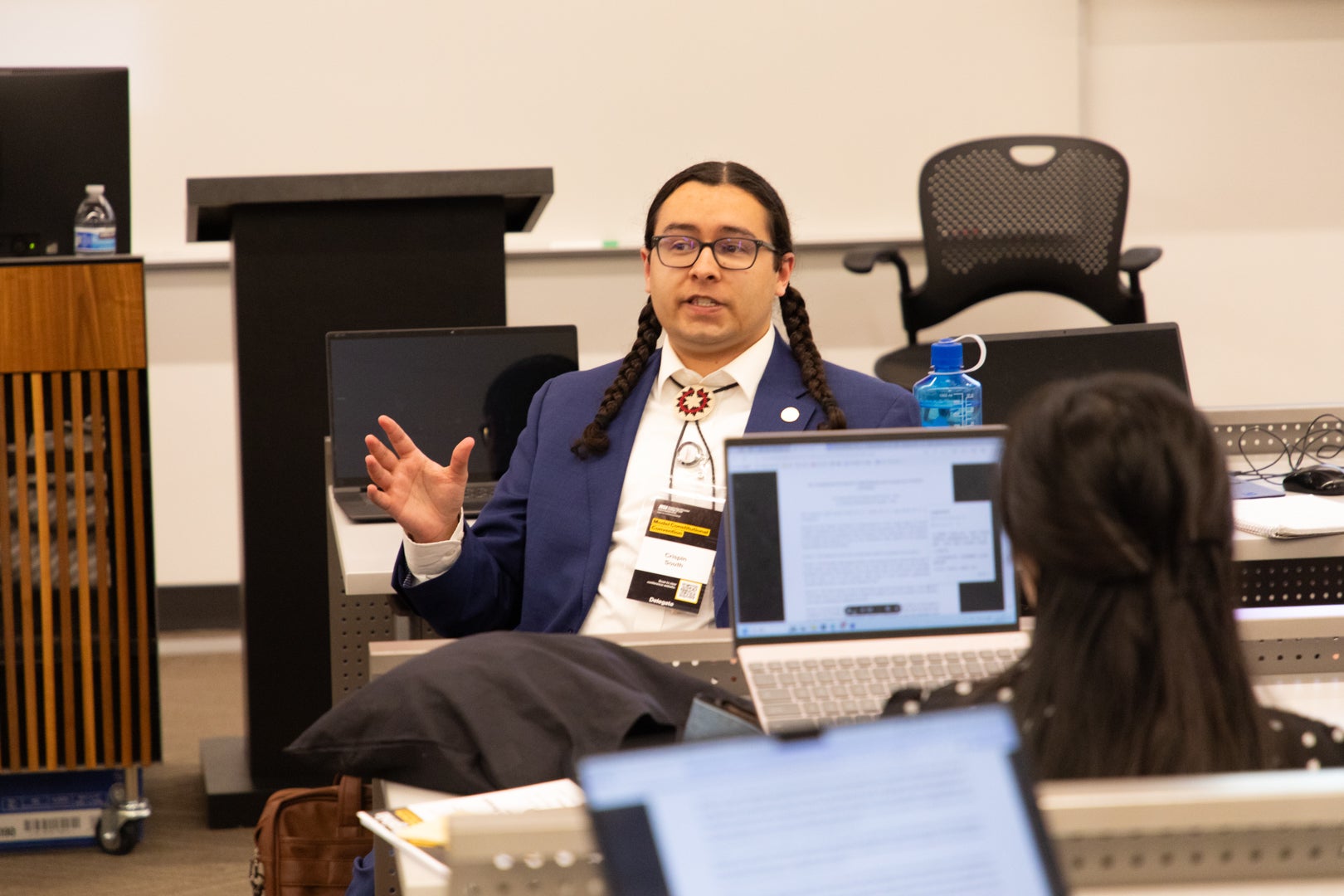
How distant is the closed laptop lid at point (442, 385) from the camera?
274 cm

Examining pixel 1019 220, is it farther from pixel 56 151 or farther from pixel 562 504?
pixel 56 151

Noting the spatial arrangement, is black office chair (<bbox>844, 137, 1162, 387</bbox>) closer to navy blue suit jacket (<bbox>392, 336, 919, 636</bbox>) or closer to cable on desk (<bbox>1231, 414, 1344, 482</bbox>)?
cable on desk (<bbox>1231, 414, 1344, 482</bbox>)

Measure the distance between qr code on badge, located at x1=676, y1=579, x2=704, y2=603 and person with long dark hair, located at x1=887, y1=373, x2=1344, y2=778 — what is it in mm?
1060

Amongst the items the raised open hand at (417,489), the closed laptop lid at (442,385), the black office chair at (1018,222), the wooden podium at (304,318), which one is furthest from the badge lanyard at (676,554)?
the black office chair at (1018,222)

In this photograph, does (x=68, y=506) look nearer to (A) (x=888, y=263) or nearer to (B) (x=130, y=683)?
(B) (x=130, y=683)

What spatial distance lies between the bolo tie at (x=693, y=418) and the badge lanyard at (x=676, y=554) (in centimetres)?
5

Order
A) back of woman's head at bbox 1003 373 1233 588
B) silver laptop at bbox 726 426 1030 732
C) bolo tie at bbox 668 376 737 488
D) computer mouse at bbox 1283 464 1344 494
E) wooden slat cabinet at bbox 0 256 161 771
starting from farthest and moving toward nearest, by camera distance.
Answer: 1. wooden slat cabinet at bbox 0 256 161 771
2. computer mouse at bbox 1283 464 1344 494
3. bolo tie at bbox 668 376 737 488
4. silver laptop at bbox 726 426 1030 732
5. back of woman's head at bbox 1003 373 1233 588

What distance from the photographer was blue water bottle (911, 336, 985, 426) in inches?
91.6

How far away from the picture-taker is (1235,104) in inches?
202

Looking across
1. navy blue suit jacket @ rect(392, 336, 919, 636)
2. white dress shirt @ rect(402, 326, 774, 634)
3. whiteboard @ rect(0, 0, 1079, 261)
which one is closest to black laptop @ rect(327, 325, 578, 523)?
navy blue suit jacket @ rect(392, 336, 919, 636)

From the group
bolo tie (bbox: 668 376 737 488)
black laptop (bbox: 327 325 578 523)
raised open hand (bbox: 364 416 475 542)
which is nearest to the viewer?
raised open hand (bbox: 364 416 475 542)

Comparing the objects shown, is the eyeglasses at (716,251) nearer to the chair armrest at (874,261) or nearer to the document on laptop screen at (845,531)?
the document on laptop screen at (845,531)

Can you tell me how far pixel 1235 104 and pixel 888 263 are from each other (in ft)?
4.34

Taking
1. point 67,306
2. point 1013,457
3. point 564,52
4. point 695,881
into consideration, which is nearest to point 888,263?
point 564,52
